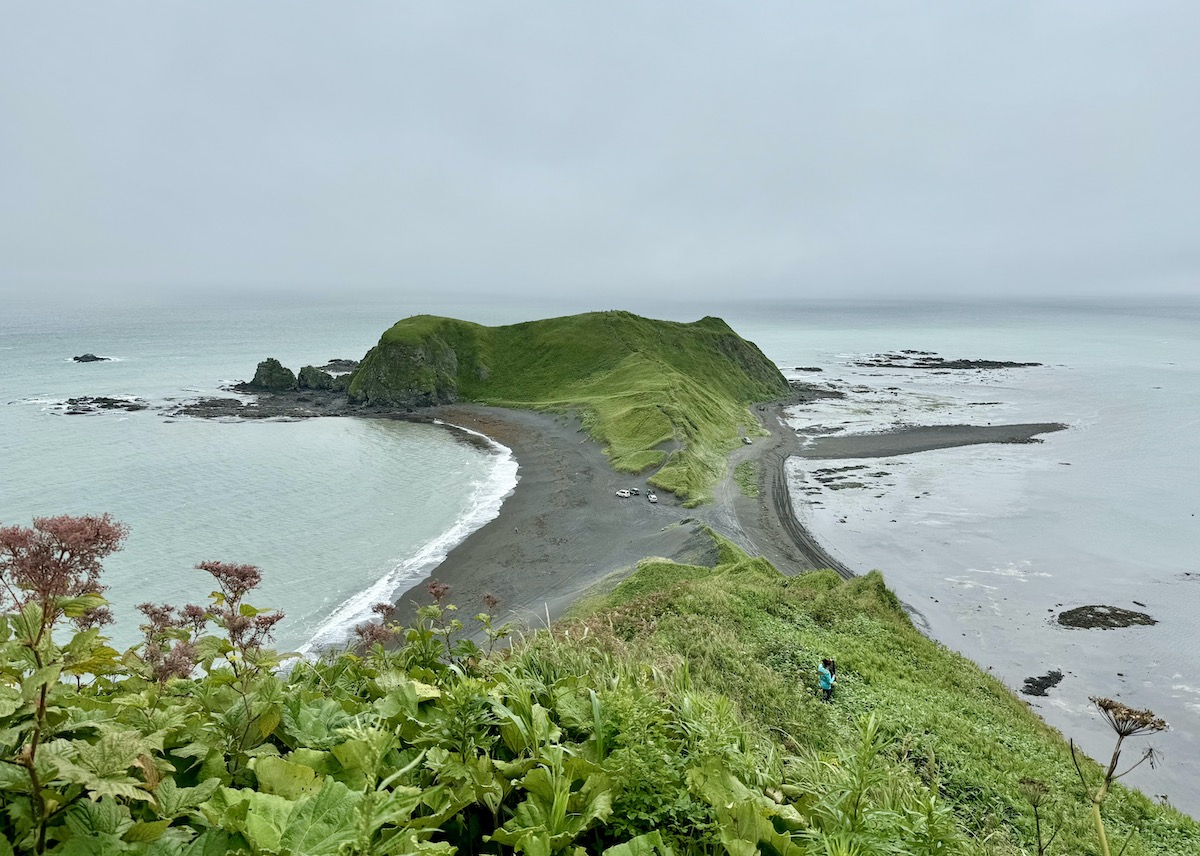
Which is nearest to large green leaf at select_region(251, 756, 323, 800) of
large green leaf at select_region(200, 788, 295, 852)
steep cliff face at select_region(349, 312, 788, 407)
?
large green leaf at select_region(200, 788, 295, 852)

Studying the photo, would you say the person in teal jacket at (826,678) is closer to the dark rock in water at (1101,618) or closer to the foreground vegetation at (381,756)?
the foreground vegetation at (381,756)

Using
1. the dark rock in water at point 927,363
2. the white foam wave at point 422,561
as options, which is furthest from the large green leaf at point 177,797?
the dark rock in water at point 927,363

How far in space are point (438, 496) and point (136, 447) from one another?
35.7m

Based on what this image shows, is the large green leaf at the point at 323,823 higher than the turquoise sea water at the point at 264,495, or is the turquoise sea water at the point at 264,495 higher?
the large green leaf at the point at 323,823

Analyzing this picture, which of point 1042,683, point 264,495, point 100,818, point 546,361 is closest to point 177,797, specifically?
point 100,818

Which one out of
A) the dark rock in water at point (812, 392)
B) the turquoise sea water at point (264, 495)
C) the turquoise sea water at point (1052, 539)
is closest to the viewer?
the turquoise sea water at point (1052, 539)

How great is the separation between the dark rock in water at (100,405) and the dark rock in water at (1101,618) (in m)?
99.0

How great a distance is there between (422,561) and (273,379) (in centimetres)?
7274

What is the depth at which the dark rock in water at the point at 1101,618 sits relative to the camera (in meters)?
34.2

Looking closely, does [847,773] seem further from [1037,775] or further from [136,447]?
[136,447]

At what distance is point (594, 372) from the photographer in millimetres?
91875

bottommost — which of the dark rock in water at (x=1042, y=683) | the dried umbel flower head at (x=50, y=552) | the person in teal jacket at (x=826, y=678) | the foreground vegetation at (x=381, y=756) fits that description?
the dark rock in water at (x=1042, y=683)

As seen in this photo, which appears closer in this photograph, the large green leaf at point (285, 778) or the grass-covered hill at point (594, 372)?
the large green leaf at point (285, 778)

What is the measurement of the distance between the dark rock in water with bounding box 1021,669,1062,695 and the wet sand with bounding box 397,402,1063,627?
11.8m
